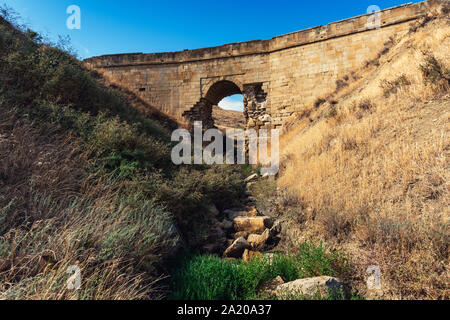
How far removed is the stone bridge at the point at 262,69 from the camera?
12398 mm

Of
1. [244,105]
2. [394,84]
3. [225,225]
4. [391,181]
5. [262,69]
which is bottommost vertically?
[225,225]

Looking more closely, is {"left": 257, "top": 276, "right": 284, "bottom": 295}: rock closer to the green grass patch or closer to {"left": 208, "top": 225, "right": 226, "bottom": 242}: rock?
the green grass patch

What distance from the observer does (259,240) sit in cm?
429

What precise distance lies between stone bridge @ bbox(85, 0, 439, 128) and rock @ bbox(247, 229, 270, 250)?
414 inches

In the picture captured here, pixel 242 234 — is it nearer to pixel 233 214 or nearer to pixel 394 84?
pixel 233 214

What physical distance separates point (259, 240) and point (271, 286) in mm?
1374

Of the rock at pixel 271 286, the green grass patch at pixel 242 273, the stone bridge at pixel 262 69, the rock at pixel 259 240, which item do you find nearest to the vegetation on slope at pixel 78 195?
the green grass patch at pixel 242 273

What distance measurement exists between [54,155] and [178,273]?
2.86 metres

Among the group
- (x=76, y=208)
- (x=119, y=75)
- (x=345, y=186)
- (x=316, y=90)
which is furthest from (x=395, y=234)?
(x=119, y=75)

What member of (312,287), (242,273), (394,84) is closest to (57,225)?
(242,273)

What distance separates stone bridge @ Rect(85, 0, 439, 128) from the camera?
12.4 metres

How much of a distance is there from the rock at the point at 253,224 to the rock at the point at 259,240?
0.22 m

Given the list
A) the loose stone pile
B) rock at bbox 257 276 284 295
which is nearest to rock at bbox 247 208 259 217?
the loose stone pile

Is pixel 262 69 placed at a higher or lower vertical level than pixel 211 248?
higher
